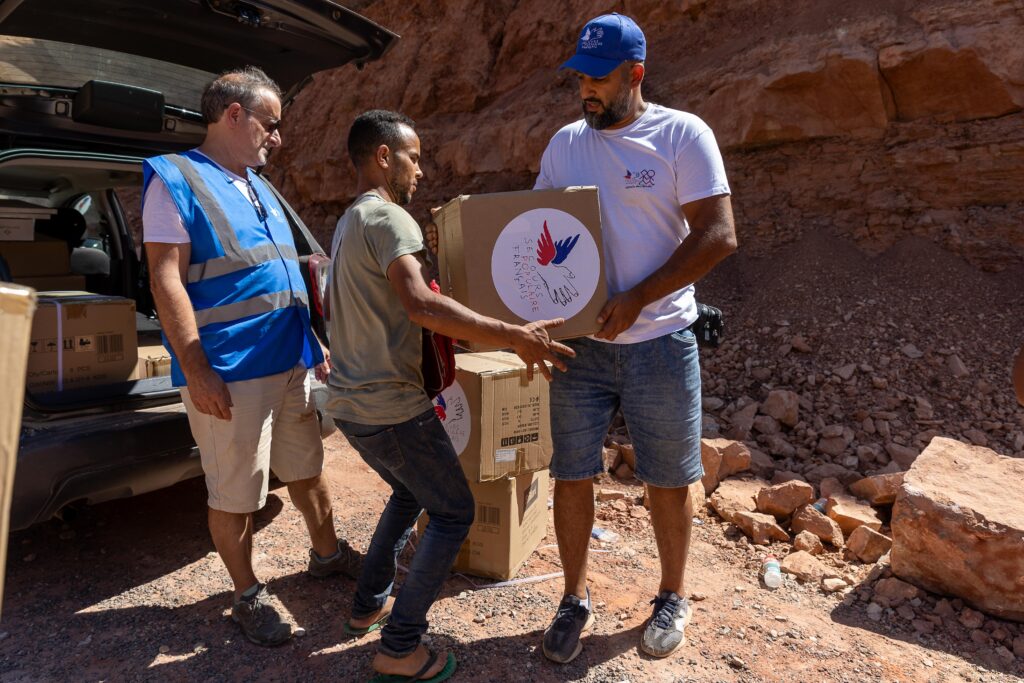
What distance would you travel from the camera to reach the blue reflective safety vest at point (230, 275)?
8.47 feet

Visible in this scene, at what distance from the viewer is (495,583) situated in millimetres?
3213

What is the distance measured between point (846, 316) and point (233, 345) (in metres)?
4.60

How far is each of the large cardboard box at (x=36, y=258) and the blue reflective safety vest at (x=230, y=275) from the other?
2.08m

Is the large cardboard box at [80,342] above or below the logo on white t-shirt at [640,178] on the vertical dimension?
below

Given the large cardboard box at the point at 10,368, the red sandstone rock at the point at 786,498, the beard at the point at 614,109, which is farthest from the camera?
the red sandstone rock at the point at 786,498

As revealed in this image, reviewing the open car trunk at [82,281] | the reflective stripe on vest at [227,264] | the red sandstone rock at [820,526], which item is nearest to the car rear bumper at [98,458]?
the open car trunk at [82,281]

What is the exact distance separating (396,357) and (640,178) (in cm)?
98

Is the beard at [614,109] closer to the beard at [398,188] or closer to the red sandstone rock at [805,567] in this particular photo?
the beard at [398,188]

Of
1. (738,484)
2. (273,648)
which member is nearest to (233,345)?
(273,648)

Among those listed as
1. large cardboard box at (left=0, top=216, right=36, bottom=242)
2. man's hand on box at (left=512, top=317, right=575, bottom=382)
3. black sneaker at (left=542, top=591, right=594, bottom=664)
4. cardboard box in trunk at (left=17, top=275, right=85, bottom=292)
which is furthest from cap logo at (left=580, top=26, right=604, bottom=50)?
cardboard box in trunk at (left=17, top=275, right=85, bottom=292)

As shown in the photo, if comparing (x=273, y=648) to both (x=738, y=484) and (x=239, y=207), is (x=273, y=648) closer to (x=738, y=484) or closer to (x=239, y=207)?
(x=239, y=207)

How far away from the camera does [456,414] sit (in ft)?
10.3

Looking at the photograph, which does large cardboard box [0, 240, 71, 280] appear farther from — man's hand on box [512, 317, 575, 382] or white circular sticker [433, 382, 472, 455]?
man's hand on box [512, 317, 575, 382]

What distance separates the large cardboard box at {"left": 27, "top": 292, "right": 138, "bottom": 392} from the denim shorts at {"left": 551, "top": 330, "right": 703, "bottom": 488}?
194 cm
